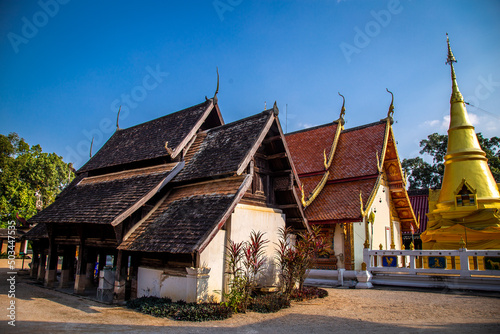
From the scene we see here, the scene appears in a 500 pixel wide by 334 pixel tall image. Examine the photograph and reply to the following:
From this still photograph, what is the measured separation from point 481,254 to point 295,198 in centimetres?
672

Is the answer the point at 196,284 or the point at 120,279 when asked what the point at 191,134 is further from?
the point at 196,284

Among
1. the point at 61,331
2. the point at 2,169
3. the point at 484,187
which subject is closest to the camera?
the point at 61,331

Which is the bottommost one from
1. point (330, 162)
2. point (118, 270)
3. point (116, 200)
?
point (118, 270)

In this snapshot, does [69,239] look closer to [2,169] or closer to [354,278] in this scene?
[354,278]

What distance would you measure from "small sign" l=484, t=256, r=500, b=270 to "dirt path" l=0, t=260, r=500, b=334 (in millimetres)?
2500

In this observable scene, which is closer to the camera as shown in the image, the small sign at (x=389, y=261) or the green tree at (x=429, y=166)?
the small sign at (x=389, y=261)

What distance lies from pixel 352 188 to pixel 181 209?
9.64 metres

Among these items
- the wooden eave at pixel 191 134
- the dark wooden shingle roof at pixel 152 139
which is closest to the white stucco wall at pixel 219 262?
the wooden eave at pixel 191 134

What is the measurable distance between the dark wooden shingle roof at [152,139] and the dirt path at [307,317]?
5492 mm

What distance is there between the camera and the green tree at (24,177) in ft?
101

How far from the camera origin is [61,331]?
20.5 feet

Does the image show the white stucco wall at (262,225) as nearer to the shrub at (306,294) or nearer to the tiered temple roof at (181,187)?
the tiered temple roof at (181,187)

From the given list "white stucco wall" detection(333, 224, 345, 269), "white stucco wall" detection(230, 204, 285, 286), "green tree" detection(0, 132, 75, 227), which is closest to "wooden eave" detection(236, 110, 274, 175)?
"white stucco wall" detection(230, 204, 285, 286)

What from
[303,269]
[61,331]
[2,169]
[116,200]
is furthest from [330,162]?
[2,169]
